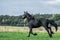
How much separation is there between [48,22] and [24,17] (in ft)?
8.32

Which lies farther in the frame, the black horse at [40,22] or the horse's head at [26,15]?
the horse's head at [26,15]

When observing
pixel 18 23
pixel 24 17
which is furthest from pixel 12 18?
pixel 24 17

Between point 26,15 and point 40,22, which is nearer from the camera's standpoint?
point 40,22

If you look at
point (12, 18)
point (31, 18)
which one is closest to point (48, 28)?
point (31, 18)

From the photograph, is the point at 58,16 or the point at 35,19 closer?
the point at 35,19

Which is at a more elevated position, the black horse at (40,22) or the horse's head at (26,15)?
the horse's head at (26,15)

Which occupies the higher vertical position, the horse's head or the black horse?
the horse's head

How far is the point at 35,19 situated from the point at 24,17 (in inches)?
56.6

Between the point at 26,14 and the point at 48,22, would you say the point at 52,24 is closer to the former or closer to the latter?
the point at 48,22

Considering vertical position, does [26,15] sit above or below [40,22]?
above

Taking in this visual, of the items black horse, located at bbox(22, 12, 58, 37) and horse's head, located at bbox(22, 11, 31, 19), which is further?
horse's head, located at bbox(22, 11, 31, 19)

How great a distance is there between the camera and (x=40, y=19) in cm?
2023

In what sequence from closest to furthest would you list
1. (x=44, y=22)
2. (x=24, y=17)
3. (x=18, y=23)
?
(x=44, y=22) < (x=24, y=17) < (x=18, y=23)

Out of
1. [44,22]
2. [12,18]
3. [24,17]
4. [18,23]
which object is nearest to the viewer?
[44,22]
